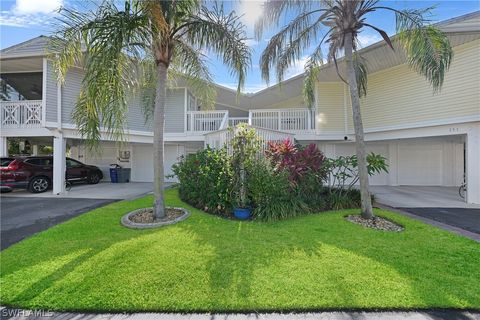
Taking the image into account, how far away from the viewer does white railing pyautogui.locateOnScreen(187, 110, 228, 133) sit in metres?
13.3

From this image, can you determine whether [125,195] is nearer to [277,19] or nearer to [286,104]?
[277,19]

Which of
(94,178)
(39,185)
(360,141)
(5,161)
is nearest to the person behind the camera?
(360,141)

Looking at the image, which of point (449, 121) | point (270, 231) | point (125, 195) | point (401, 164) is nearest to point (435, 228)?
point (270, 231)

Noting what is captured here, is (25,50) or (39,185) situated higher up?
(25,50)

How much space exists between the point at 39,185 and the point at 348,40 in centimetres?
1323

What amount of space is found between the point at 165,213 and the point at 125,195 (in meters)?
4.82

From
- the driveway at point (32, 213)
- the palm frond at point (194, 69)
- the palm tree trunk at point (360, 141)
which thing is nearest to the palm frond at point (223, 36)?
the palm frond at point (194, 69)

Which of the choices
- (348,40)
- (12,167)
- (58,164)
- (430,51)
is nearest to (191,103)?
(58,164)

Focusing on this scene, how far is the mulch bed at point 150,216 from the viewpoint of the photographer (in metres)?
6.08

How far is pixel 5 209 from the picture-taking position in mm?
7871

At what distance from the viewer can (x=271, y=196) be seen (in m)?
6.64

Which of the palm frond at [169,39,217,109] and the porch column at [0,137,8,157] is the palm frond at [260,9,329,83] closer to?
the palm frond at [169,39,217,109]

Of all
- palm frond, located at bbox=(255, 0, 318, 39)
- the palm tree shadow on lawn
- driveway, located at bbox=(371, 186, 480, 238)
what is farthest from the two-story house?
the palm tree shadow on lawn

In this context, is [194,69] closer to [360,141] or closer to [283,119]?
[360,141]
